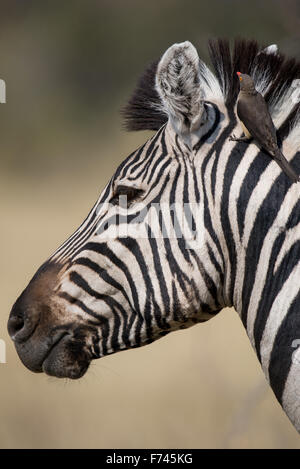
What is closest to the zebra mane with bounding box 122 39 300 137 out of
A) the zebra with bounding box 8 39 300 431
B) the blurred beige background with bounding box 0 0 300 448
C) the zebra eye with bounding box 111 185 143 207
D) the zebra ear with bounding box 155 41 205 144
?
the zebra with bounding box 8 39 300 431

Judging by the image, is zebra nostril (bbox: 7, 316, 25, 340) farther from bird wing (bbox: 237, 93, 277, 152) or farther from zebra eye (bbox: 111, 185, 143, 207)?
bird wing (bbox: 237, 93, 277, 152)

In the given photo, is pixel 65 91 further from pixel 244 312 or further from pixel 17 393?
pixel 244 312

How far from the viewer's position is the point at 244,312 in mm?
2615

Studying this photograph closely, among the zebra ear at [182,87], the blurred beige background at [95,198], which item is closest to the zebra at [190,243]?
Answer: the zebra ear at [182,87]

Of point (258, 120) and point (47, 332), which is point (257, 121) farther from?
point (47, 332)

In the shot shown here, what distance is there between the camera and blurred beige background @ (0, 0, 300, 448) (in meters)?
7.41

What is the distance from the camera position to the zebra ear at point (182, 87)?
8.19 ft

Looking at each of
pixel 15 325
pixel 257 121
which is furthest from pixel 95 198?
pixel 257 121

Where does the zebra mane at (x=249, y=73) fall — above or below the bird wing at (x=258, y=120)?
above

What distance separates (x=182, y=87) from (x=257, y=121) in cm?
30

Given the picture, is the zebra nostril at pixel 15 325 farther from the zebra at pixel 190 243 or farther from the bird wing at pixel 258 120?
the bird wing at pixel 258 120

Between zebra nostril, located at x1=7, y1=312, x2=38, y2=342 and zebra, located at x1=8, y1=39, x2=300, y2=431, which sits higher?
zebra, located at x1=8, y1=39, x2=300, y2=431

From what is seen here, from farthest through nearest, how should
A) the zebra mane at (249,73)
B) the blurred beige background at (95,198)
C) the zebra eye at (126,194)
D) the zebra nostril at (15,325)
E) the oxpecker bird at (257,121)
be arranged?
the blurred beige background at (95,198) → the zebra nostril at (15,325) → the zebra eye at (126,194) → the zebra mane at (249,73) → the oxpecker bird at (257,121)

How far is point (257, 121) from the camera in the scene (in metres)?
2.48
